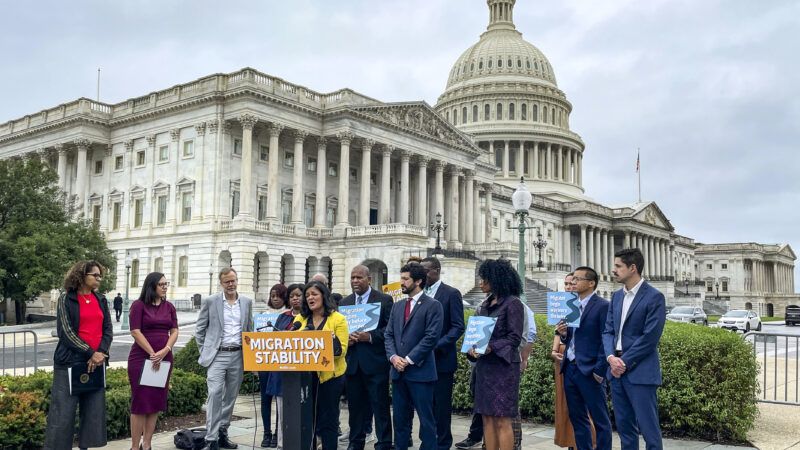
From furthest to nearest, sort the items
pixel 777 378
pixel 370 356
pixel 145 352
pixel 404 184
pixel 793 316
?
pixel 793 316
pixel 404 184
pixel 777 378
pixel 370 356
pixel 145 352

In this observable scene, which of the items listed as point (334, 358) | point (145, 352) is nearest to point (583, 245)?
point (334, 358)

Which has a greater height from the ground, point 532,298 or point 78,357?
point 532,298

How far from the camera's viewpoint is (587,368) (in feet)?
30.1

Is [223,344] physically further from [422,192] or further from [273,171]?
[422,192]

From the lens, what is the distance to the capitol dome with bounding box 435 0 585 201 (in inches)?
4402

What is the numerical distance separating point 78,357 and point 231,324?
2.30 metres

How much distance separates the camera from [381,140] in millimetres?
60062

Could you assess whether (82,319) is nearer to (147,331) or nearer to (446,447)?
(147,331)

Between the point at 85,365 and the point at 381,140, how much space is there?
170 feet

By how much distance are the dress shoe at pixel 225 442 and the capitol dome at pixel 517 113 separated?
9893 cm

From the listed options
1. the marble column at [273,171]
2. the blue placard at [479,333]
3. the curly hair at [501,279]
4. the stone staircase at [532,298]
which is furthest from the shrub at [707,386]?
the marble column at [273,171]

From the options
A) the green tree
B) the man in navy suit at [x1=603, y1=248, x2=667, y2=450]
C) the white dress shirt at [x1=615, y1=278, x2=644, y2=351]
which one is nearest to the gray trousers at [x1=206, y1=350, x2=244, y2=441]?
the man in navy suit at [x1=603, y1=248, x2=667, y2=450]

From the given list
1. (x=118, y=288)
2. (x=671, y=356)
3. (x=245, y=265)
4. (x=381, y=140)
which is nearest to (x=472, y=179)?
(x=381, y=140)

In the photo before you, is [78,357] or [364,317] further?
[364,317]
